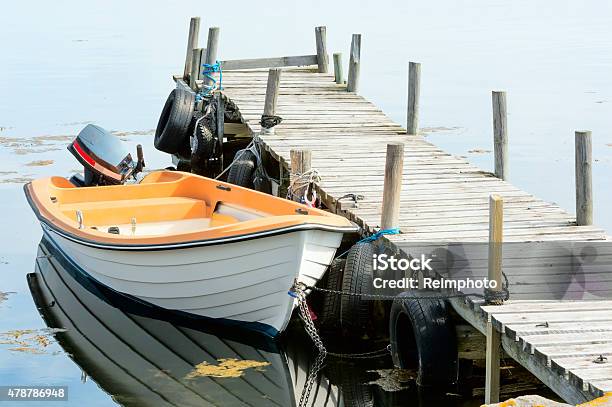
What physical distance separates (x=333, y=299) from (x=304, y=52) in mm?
19355

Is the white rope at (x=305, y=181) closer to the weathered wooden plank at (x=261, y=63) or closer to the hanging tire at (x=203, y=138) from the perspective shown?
the hanging tire at (x=203, y=138)

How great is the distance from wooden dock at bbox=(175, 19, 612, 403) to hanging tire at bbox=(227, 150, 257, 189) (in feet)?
1.15

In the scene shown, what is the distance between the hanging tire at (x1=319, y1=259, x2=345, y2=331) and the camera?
11.1 m

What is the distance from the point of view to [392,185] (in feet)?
34.1

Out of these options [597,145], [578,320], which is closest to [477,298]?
[578,320]

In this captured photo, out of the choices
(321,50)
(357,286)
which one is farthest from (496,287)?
(321,50)

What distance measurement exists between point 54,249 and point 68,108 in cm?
1186

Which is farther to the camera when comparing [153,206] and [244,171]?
[244,171]

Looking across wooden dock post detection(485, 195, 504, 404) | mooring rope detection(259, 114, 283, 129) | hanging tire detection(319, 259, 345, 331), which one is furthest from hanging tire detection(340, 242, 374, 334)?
mooring rope detection(259, 114, 283, 129)

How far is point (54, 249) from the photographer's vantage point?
14.6 meters

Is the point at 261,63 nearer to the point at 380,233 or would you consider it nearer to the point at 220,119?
the point at 220,119

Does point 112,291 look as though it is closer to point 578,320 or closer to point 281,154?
point 281,154

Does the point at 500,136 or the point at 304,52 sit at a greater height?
the point at 304,52

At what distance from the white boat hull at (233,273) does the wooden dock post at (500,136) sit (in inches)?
106
